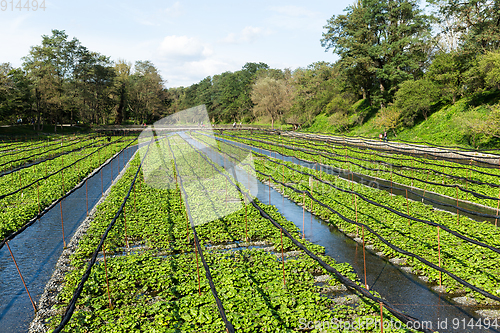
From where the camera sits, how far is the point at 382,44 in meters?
43.2

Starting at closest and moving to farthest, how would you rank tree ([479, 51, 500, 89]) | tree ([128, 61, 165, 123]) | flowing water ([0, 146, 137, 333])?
flowing water ([0, 146, 137, 333]) → tree ([479, 51, 500, 89]) → tree ([128, 61, 165, 123])

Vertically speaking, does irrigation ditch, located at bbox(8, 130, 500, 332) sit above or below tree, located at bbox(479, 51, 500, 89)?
below

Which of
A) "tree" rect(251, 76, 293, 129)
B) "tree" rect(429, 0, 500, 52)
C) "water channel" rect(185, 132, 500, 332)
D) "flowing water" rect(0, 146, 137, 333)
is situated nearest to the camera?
"water channel" rect(185, 132, 500, 332)

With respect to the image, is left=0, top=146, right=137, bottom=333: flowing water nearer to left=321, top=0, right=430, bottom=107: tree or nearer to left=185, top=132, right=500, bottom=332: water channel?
left=185, top=132, right=500, bottom=332: water channel

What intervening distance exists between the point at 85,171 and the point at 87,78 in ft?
158

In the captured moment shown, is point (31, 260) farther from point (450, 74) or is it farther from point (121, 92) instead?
point (121, 92)

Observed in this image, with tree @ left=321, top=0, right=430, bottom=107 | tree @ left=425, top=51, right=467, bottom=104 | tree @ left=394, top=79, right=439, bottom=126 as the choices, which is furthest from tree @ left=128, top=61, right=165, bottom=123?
tree @ left=425, top=51, right=467, bottom=104

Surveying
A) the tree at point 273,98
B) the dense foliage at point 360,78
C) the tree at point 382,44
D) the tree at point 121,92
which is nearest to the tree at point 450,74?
the dense foliage at point 360,78

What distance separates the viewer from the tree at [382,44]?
135 feet

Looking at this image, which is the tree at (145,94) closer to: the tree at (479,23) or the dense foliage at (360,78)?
the dense foliage at (360,78)

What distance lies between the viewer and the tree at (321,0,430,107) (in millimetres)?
41219

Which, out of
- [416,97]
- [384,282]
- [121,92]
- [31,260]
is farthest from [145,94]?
[384,282]

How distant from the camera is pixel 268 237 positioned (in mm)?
11836

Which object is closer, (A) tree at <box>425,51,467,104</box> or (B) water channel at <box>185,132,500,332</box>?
(B) water channel at <box>185,132,500,332</box>
